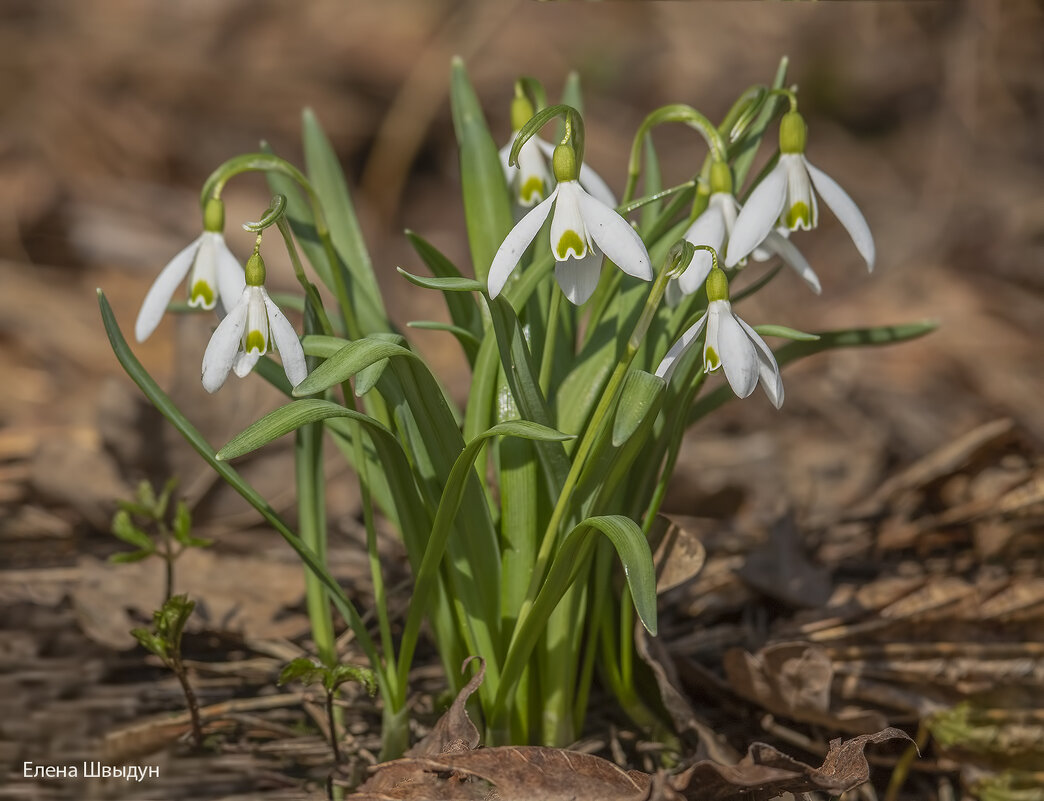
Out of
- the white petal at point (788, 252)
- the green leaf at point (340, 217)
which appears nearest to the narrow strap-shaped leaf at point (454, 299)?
the green leaf at point (340, 217)

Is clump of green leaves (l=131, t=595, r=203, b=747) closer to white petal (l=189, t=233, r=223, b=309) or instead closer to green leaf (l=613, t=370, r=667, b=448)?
white petal (l=189, t=233, r=223, b=309)

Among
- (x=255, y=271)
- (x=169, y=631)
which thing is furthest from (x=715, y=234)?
(x=169, y=631)

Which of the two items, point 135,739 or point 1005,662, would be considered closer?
point 135,739

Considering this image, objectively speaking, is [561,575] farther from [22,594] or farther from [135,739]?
[22,594]

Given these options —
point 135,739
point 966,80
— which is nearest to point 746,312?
point 966,80

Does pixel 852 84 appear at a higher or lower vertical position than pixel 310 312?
higher

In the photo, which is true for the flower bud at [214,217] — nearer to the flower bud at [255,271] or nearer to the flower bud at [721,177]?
the flower bud at [255,271]
